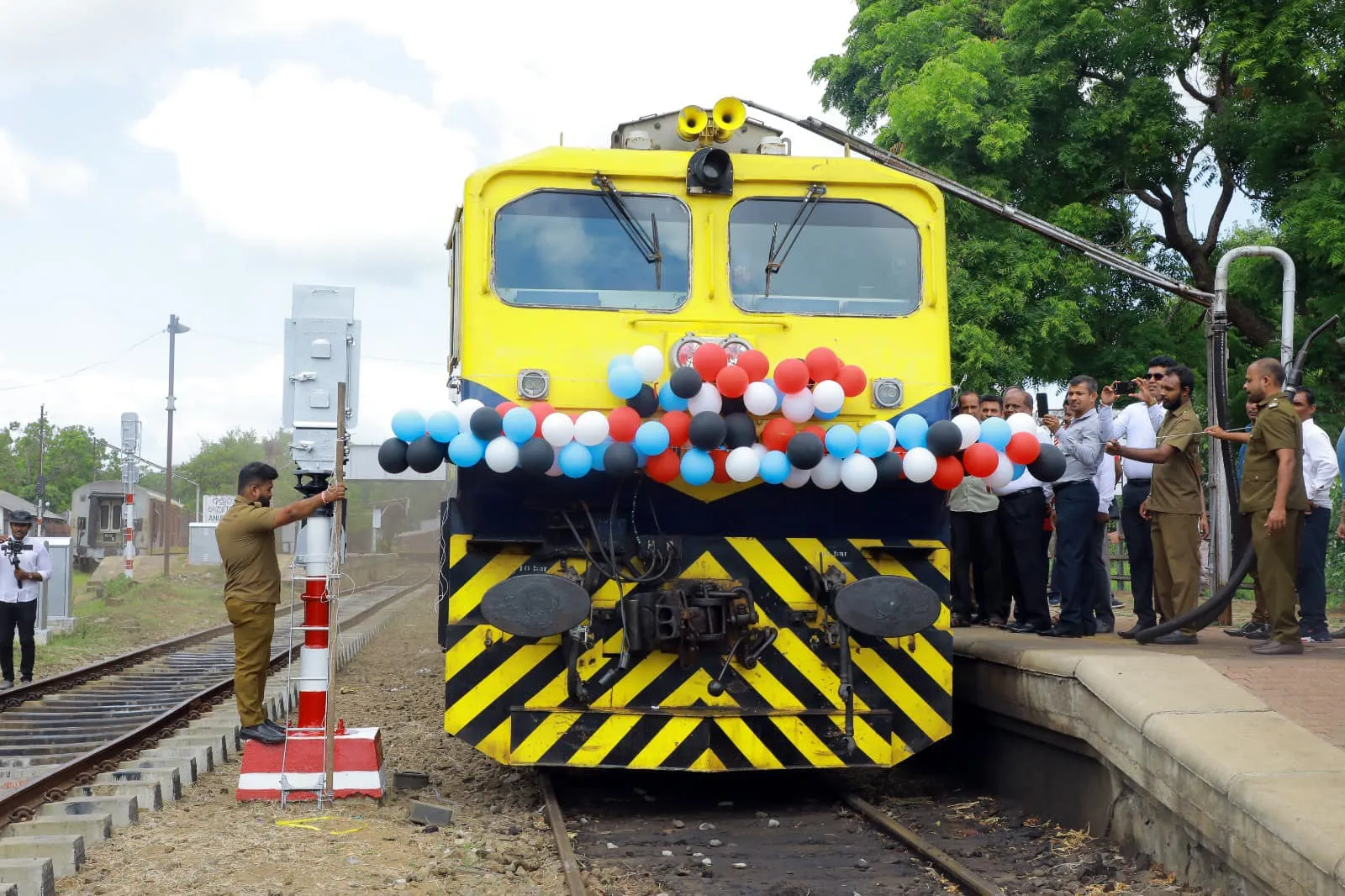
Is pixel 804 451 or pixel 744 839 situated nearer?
pixel 804 451

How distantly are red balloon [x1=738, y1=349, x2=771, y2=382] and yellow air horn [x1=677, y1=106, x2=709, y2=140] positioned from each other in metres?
1.60

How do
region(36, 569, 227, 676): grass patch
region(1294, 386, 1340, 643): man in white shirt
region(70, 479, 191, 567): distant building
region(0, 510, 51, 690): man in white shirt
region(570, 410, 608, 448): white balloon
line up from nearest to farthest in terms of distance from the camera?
1. region(570, 410, 608, 448): white balloon
2. region(1294, 386, 1340, 643): man in white shirt
3. region(0, 510, 51, 690): man in white shirt
4. region(36, 569, 227, 676): grass patch
5. region(70, 479, 191, 567): distant building

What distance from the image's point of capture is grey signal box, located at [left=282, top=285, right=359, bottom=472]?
8.03 meters

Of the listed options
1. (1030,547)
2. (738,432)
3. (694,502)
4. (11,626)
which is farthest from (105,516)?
(738,432)

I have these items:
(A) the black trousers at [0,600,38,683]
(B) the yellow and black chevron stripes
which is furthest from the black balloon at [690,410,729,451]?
(A) the black trousers at [0,600,38,683]

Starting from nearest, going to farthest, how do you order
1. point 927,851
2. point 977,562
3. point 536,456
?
point 927,851 → point 536,456 → point 977,562

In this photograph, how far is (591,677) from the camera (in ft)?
23.8

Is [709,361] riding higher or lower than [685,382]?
higher

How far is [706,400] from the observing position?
6891 millimetres

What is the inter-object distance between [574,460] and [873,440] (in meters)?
1.56

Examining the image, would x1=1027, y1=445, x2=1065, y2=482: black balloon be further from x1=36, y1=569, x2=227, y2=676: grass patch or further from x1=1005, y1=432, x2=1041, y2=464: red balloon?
x1=36, y1=569, x2=227, y2=676: grass patch

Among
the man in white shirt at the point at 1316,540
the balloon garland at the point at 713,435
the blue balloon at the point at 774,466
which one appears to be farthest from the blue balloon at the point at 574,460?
the man in white shirt at the point at 1316,540

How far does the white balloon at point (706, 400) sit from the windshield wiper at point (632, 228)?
926 millimetres

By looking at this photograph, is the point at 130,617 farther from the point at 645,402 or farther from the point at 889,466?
the point at 889,466
